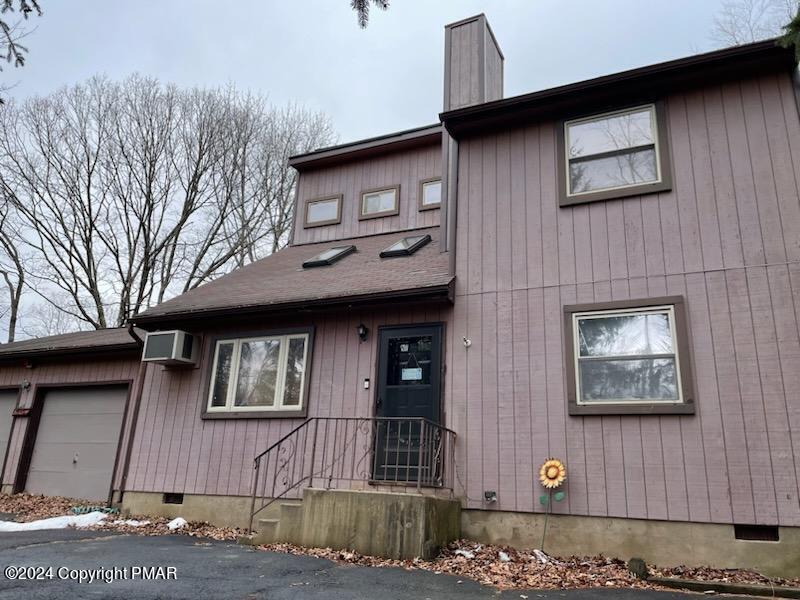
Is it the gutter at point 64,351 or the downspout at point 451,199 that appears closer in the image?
the downspout at point 451,199

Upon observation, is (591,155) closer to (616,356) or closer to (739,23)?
(616,356)

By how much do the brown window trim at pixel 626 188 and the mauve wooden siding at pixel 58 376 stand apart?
24.7ft

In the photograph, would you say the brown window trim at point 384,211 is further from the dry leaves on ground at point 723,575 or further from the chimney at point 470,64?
the dry leaves on ground at point 723,575

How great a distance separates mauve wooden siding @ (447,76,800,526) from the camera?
5273 millimetres

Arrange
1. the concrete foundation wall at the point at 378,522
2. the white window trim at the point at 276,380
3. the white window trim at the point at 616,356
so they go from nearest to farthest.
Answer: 1. the concrete foundation wall at the point at 378,522
2. the white window trim at the point at 616,356
3. the white window trim at the point at 276,380

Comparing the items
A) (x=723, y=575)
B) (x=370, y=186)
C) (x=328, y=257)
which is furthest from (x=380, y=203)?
(x=723, y=575)

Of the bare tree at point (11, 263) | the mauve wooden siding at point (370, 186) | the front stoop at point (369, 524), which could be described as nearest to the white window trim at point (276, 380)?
the front stoop at point (369, 524)

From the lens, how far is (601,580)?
4750 mm

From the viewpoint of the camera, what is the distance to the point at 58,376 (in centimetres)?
1067

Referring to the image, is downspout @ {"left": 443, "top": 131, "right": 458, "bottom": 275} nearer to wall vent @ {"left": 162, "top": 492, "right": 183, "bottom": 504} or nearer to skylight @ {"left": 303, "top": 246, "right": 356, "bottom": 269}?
skylight @ {"left": 303, "top": 246, "right": 356, "bottom": 269}

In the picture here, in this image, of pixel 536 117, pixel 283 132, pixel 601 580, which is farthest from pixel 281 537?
pixel 283 132

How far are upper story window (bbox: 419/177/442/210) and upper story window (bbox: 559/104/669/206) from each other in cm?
351

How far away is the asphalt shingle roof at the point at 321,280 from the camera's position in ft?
23.7

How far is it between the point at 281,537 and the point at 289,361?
8.18 ft
